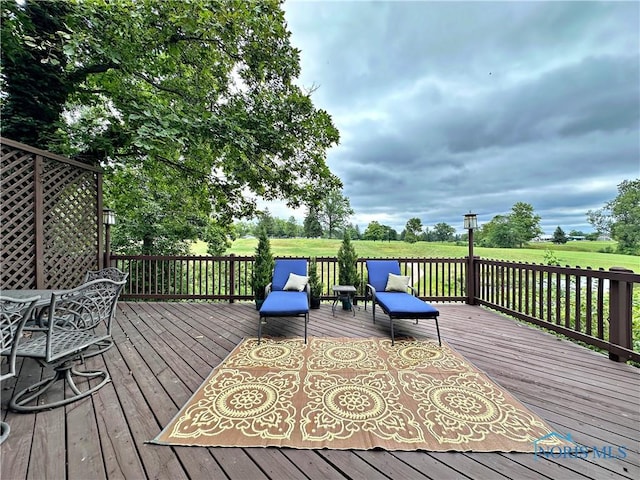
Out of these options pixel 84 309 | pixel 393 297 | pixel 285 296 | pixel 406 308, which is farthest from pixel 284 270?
pixel 84 309

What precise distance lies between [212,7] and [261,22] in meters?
0.81

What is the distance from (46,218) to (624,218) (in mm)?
12479

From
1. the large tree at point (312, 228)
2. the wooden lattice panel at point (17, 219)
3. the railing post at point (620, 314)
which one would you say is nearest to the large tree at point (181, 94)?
the wooden lattice panel at point (17, 219)

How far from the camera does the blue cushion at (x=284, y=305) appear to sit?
3.39 m

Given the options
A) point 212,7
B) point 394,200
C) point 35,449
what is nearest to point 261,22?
point 212,7

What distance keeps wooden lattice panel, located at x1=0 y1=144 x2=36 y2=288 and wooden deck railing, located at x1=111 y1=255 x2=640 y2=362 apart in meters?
1.73

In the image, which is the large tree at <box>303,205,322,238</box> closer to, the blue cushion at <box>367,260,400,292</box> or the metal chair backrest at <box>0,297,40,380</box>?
the blue cushion at <box>367,260,400,292</box>

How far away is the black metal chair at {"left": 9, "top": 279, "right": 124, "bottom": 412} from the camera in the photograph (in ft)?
6.11

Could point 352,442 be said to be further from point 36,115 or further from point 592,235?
point 592,235

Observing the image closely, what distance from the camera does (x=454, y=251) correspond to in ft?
22.2

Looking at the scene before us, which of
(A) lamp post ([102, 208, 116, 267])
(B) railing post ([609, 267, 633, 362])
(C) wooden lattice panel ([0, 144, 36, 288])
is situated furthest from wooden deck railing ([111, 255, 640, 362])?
(C) wooden lattice panel ([0, 144, 36, 288])

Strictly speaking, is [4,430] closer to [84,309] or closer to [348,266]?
[84,309]

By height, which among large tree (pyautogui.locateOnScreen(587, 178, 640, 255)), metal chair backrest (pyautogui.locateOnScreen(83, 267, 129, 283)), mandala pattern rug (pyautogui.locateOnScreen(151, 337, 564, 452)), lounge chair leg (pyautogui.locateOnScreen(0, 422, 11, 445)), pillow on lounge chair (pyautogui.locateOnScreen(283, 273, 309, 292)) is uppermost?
large tree (pyautogui.locateOnScreen(587, 178, 640, 255))

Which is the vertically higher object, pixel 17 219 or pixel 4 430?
pixel 17 219
